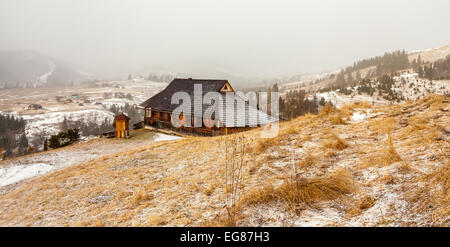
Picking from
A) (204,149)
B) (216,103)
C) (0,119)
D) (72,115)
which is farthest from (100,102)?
(204,149)

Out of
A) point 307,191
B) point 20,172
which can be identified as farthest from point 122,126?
point 307,191

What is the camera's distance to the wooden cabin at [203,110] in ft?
83.6

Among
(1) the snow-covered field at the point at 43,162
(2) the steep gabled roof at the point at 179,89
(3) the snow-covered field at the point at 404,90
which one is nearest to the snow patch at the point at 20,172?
(1) the snow-covered field at the point at 43,162

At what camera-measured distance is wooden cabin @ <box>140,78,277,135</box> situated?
25.5 meters

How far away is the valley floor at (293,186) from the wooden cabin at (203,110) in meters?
15.6

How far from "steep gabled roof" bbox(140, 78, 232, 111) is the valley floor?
20705 mm

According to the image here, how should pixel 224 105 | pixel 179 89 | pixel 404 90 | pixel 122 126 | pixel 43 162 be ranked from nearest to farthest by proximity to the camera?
pixel 43 162 → pixel 224 105 → pixel 122 126 → pixel 179 89 → pixel 404 90

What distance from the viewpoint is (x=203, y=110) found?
27.0 m

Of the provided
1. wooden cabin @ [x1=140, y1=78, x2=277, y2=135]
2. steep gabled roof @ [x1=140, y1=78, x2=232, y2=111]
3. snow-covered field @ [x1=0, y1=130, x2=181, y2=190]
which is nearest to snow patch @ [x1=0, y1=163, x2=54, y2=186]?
snow-covered field @ [x1=0, y1=130, x2=181, y2=190]

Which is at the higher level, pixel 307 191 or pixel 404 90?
pixel 404 90

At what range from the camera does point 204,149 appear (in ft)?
33.3

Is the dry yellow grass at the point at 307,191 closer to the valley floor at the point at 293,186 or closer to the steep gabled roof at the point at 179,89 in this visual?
the valley floor at the point at 293,186

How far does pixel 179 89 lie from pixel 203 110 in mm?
A: 7542

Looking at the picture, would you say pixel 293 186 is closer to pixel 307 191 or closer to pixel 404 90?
pixel 307 191
